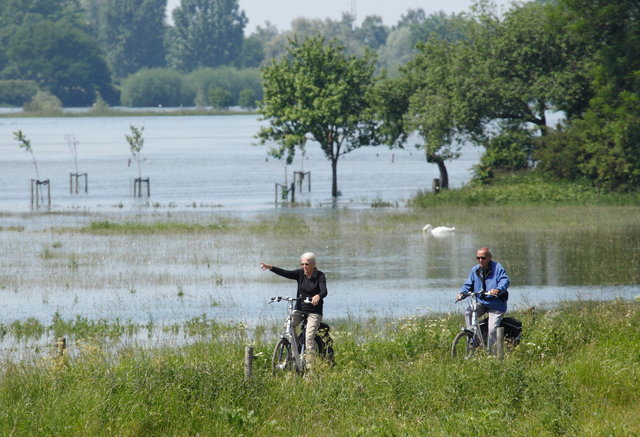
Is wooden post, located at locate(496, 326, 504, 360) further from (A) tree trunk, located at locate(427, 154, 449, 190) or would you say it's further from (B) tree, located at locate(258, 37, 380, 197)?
(B) tree, located at locate(258, 37, 380, 197)

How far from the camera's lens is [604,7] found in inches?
1827

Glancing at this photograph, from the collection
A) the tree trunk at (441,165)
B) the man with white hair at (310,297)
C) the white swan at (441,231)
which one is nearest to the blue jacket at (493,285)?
the man with white hair at (310,297)

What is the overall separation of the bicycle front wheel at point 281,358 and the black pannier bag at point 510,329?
315cm

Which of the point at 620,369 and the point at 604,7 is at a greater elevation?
the point at 604,7

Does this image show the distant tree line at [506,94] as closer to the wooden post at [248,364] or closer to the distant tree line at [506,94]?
the distant tree line at [506,94]

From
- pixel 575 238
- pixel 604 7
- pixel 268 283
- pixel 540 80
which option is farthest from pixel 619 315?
pixel 540 80

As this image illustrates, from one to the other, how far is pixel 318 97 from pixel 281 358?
47658 mm

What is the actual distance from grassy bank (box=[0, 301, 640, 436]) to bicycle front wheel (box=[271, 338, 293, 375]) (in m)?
0.20

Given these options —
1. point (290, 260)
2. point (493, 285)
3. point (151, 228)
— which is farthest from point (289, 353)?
point (151, 228)

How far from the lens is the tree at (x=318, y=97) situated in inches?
2478

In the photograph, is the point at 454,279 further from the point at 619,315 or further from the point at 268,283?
the point at 619,315

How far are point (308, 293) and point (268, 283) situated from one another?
586 inches

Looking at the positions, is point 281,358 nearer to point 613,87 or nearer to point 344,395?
point 344,395

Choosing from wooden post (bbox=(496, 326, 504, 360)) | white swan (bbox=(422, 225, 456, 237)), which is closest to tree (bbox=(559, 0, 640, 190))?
white swan (bbox=(422, 225, 456, 237))
